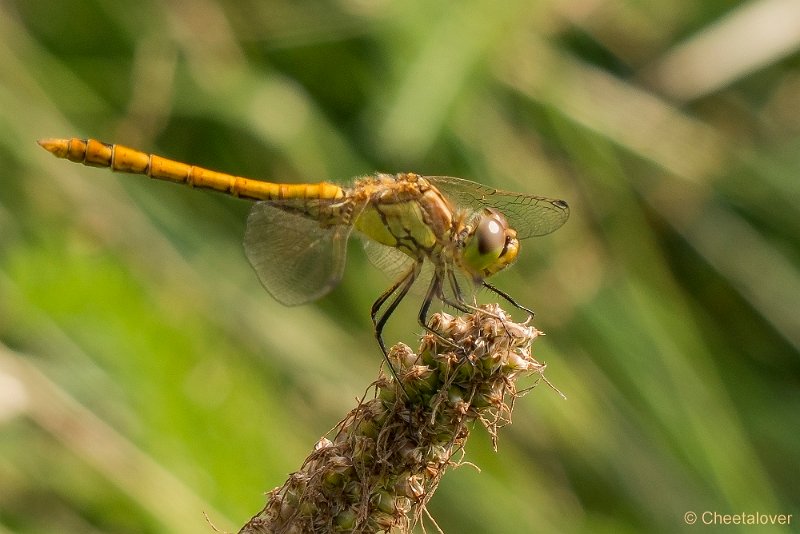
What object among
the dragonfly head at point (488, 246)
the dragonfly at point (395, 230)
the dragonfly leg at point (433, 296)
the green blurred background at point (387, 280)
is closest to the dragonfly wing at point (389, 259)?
the dragonfly at point (395, 230)

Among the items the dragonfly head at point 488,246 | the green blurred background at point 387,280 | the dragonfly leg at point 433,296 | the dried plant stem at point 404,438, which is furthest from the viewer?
the green blurred background at point 387,280

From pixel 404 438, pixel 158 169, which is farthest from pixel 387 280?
pixel 404 438

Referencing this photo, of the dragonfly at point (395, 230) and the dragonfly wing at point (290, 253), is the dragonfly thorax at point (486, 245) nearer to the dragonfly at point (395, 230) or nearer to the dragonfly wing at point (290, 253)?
Result: the dragonfly at point (395, 230)

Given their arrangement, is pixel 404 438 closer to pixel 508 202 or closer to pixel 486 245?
pixel 486 245

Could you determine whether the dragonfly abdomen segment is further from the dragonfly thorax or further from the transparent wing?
the dragonfly thorax

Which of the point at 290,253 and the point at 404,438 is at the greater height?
the point at 290,253

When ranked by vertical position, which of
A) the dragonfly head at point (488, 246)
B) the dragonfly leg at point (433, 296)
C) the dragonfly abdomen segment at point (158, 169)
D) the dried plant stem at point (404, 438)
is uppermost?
the dragonfly abdomen segment at point (158, 169)

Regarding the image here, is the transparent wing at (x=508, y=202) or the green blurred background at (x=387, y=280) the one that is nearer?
the transparent wing at (x=508, y=202)
